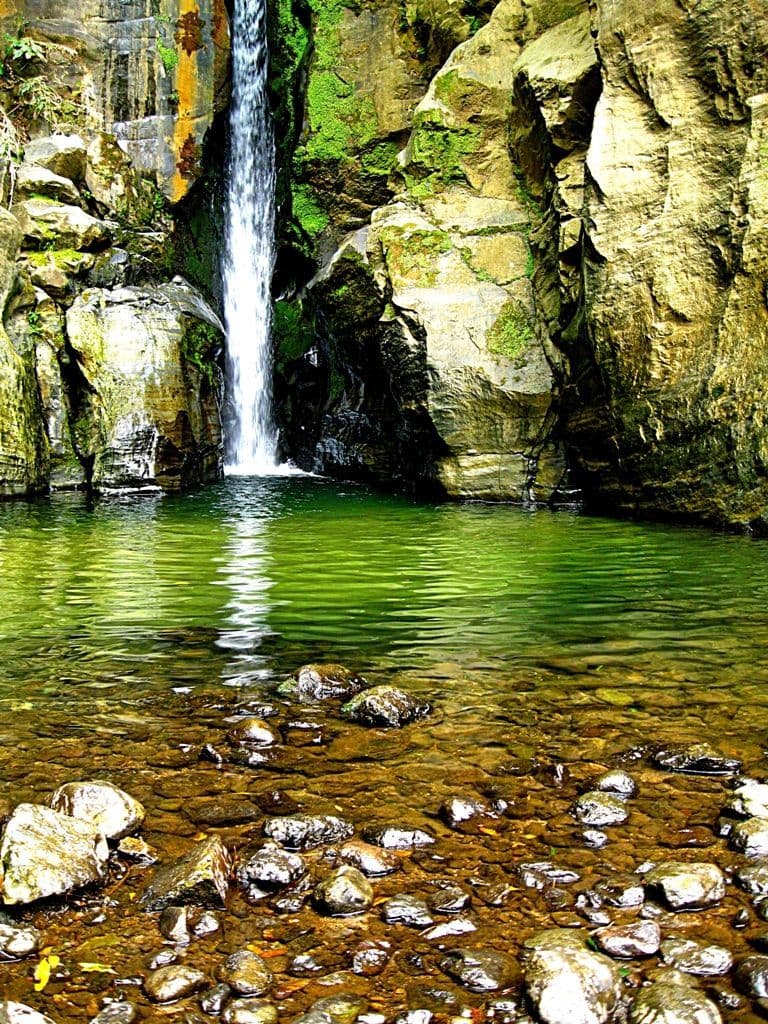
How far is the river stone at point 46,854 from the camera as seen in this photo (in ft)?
7.60

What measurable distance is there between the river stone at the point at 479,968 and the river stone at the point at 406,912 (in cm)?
15

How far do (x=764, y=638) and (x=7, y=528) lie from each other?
8.56 meters

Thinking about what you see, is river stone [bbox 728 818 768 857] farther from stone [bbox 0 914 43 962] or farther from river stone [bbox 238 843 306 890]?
stone [bbox 0 914 43 962]

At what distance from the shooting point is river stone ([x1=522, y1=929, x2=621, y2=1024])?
1.91 m

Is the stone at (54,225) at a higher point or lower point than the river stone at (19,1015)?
higher

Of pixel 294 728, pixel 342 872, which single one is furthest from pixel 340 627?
pixel 342 872

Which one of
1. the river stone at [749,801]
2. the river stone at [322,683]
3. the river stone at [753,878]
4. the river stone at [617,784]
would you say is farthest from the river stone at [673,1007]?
the river stone at [322,683]

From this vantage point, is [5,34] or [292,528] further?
[5,34]

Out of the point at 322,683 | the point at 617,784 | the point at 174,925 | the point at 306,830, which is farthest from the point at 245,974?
the point at 322,683

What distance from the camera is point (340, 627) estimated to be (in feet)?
18.3

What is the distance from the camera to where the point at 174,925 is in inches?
89.0

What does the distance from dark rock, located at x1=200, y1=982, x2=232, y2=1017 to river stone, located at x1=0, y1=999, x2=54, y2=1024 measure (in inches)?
12.6

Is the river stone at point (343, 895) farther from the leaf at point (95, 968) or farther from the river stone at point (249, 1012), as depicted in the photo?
the leaf at point (95, 968)

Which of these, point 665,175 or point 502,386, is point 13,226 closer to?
point 502,386
